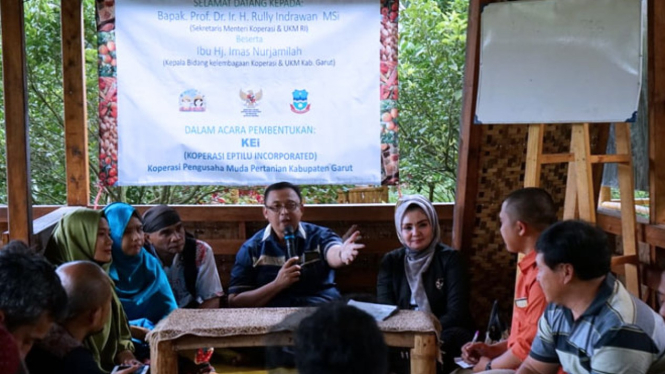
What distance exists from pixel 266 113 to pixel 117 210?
115cm

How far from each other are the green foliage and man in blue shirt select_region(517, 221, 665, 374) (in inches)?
143

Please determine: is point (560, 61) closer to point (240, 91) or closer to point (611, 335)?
point (611, 335)

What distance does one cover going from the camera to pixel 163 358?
8.82ft

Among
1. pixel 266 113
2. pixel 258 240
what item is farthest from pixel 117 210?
pixel 266 113

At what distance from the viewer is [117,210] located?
350 cm

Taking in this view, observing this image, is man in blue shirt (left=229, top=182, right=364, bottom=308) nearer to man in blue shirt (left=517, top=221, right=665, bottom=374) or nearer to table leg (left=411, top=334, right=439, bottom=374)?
table leg (left=411, top=334, right=439, bottom=374)

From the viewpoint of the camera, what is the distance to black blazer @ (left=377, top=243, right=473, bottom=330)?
3.62m

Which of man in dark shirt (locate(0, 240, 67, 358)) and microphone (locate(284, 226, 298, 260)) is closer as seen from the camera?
man in dark shirt (locate(0, 240, 67, 358))

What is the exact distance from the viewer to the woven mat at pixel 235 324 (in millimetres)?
2693

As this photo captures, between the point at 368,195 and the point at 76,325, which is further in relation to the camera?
the point at 368,195

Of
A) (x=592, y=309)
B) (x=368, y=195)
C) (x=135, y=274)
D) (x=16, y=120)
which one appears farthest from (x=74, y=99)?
(x=592, y=309)

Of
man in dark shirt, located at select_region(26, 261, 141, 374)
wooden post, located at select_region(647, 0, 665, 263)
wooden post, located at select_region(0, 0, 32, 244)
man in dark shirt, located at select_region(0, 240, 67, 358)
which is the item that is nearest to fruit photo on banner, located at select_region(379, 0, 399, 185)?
wooden post, located at select_region(647, 0, 665, 263)

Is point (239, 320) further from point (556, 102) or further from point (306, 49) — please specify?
point (306, 49)

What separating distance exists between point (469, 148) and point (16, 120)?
7.03 feet
